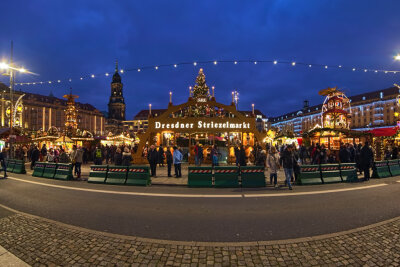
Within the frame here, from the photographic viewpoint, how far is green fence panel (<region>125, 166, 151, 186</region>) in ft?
35.8

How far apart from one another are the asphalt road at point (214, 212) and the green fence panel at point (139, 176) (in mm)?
2166

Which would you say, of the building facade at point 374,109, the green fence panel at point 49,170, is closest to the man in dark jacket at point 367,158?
the green fence panel at point 49,170

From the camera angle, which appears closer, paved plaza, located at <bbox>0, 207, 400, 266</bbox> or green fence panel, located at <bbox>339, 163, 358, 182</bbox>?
paved plaza, located at <bbox>0, 207, 400, 266</bbox>

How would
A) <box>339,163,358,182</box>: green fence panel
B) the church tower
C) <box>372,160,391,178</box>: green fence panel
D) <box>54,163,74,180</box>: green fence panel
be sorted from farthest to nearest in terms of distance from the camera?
the church tower < <box>54,163,74,180</box>: green fence panel < <box>372,160,391,178</box>: green fence panel < <box>339,163,358,182</box>: green fence panel

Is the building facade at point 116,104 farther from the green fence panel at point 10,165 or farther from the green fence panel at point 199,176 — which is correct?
the green fence panel at point 199,176

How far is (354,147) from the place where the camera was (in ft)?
54.9

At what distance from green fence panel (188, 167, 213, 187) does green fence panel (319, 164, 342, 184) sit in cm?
594

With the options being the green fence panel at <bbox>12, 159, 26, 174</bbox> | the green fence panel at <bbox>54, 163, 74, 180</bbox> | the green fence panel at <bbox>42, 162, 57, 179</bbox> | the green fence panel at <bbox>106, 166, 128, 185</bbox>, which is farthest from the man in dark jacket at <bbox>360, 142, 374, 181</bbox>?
the green fence panel at <bbox>12, 159, 26, 174</bbox>

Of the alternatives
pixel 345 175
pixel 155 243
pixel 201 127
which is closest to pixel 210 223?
pixel 155 243

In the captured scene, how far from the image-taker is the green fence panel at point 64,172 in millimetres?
12852

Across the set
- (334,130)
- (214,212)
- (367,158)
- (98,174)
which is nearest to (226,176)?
(214,212)

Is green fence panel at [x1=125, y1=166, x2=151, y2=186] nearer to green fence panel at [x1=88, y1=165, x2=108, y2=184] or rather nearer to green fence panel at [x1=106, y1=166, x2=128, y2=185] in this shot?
green fence panel at [x1=106, y1=166, x2=128, y2=185]

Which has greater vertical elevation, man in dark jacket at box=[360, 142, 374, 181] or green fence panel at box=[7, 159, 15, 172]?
man in dark jacket at box=[360, 142, 374, 181]

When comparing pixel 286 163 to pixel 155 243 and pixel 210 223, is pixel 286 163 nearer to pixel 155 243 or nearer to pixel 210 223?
pixel 210 223
